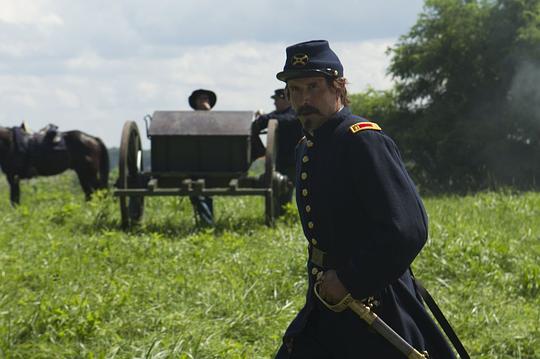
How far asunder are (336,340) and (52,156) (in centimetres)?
1374

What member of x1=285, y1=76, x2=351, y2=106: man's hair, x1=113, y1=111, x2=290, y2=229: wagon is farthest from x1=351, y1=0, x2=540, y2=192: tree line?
x1=285, y1=76, x2=351, y2=106: man's hair

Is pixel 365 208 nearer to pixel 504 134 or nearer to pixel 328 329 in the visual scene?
pixel 328 329

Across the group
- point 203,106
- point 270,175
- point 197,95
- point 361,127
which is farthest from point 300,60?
point 197,95

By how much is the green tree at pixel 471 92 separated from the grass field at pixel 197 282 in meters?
8.36

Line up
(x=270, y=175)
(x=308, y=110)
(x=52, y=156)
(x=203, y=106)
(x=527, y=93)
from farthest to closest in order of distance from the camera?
(x=527, y=93)
(x=52, y=156)
(x=203, y=106)
(x=270, y=175)
(x=308, y=110)

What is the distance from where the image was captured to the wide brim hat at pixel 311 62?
3.35 m

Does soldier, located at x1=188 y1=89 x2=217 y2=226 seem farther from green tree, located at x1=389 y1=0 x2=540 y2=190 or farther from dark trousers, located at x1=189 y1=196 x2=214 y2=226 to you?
green tree, located at x1=389 y1=0 x2=540 y2=190

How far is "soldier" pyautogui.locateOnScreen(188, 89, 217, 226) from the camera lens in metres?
11.0

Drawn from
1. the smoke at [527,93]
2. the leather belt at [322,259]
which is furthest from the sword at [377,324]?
the smoke at [527,93]

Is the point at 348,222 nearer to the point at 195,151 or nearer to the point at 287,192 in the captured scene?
the point at 195,151

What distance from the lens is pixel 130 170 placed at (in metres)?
11.4

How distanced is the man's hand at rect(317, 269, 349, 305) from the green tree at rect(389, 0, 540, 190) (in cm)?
1630

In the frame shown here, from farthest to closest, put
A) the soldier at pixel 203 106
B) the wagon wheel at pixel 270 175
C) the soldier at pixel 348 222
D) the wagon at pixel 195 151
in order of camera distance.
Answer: the wagon at pixel 195 151 < the soldier at pixel 203 106 < the wagon wheel at pixel 270 175 < the soldier at pixel 348 222

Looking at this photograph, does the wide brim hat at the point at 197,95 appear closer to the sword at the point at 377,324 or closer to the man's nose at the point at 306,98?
the man's nose at the point at 306,98
